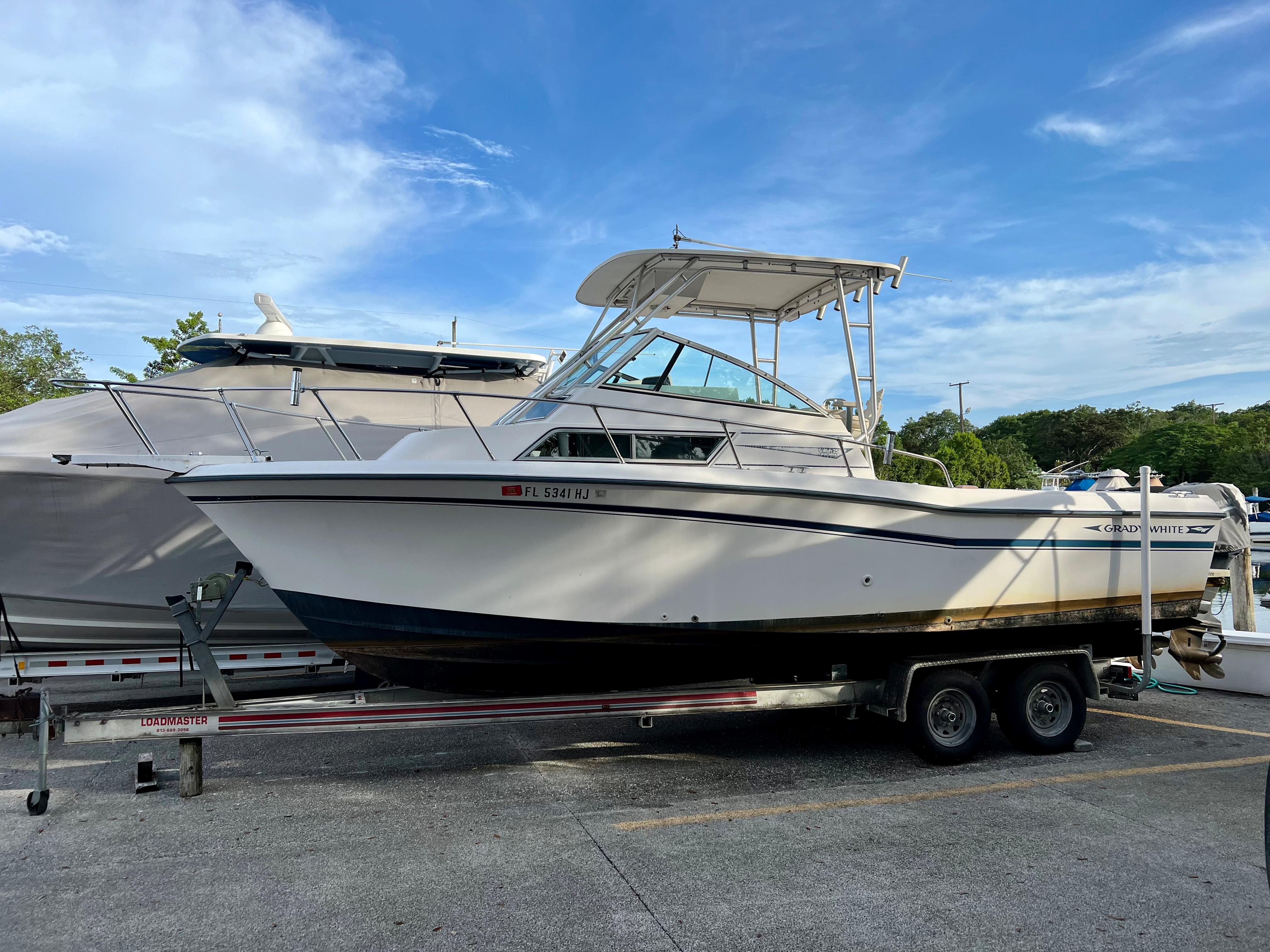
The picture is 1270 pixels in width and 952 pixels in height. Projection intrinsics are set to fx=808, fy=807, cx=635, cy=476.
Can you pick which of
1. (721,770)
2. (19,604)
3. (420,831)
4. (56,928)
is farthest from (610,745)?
(19,604)

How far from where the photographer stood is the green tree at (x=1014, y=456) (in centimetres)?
4153

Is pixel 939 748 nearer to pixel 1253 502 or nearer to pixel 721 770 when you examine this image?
pixel 721 770

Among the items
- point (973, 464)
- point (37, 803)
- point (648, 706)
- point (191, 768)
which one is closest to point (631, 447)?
point (648, 706)

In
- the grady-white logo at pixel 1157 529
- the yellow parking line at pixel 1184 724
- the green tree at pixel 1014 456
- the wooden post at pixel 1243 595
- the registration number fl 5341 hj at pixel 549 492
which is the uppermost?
the green tree at pixel 1014 456

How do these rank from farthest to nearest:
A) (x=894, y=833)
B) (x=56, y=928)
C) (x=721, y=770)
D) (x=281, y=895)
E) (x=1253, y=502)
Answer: (x=1253, y=502) < (x=721, y=770) < (x=894, y=833) < (x=281, y=895) < (x=56, y=928)

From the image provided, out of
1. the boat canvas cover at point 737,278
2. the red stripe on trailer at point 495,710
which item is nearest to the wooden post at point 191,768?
the red stripe on trailer at point 495,710

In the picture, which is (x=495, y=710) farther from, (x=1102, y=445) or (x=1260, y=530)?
(x=1102, y=445)

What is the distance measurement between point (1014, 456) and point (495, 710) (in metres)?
48.0

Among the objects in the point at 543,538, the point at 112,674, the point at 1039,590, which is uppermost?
the point at 543,538

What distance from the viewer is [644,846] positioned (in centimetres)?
385

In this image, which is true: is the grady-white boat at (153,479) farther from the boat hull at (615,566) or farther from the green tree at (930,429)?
the green tree at (930,429)

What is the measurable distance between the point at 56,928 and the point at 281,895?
790mm

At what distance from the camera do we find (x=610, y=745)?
587cm

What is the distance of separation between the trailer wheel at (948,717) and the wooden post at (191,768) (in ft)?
14.1
